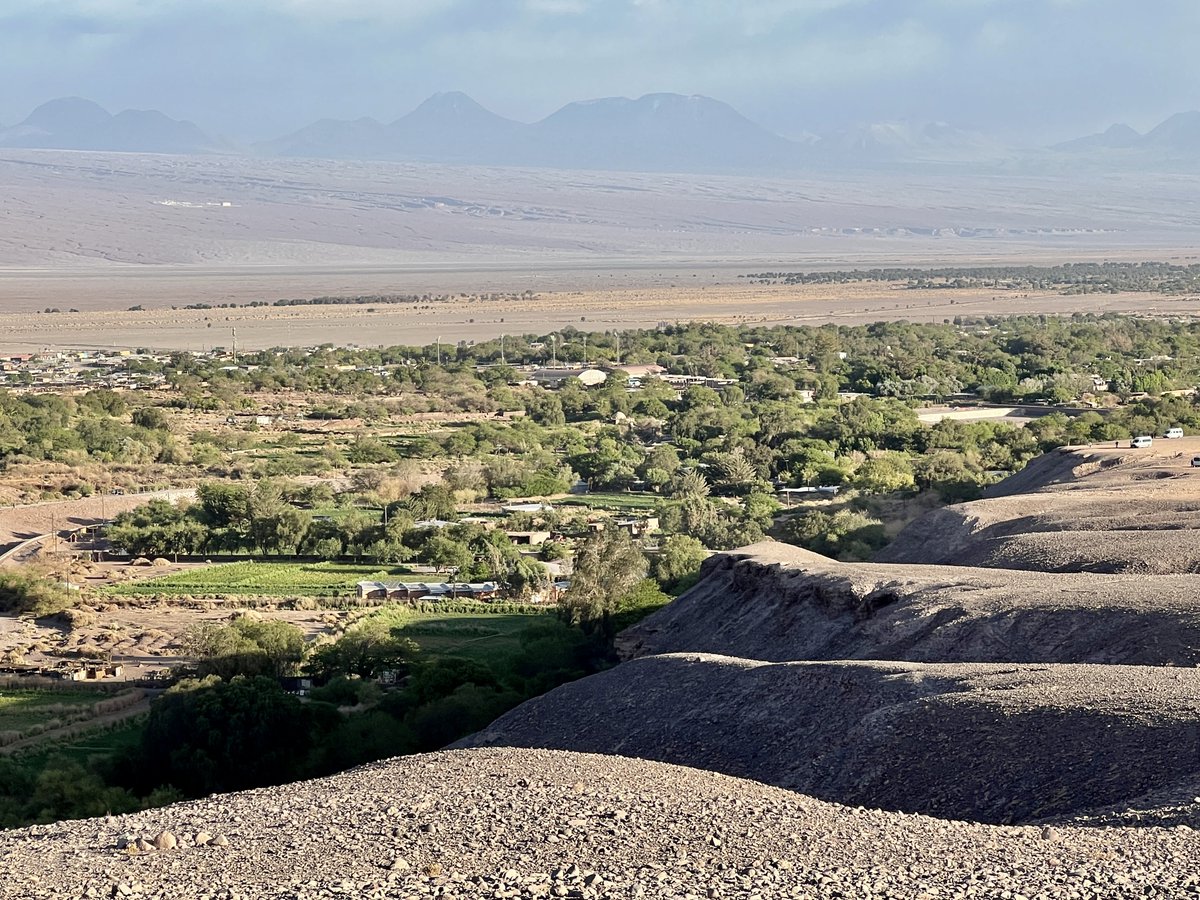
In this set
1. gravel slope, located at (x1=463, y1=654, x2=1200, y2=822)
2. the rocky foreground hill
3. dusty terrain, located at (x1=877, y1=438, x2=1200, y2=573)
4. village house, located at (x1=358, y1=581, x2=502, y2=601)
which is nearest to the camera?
the rocky foreground hill

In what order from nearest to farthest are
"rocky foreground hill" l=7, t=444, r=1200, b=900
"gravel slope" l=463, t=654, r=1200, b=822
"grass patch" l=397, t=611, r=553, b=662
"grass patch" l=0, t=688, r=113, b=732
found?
"rocky foreground hill" l=7, t=444, r=1200, b=900, "gravel slope" l=463, t=654, r=1200, b=822, "grass patch" l=0, t=688, r=113, b=732, "grass patch" l=397, t=611, r=553, b=662

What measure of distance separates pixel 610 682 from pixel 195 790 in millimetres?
4627

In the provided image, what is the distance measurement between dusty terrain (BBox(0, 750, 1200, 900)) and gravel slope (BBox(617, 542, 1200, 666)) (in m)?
5.86

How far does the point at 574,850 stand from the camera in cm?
1210

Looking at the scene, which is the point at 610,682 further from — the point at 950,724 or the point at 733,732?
the point at 950,724

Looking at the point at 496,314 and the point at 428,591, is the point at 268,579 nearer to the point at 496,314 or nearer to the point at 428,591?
the point at 428,591

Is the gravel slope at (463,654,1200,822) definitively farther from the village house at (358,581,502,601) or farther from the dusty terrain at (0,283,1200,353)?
the dusty terrain at (0,283,1200,353)

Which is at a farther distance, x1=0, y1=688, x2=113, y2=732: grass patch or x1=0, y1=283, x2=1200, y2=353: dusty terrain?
x1=0, y1=283, x2=1200, y2=353: dusty terrain

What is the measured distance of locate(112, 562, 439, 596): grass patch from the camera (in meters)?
33.4

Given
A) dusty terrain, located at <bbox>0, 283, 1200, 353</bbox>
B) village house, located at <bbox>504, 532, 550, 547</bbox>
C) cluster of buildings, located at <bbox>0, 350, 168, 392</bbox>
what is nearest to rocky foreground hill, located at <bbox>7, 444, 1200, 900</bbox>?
village house, located at <bbox>504, 532, 550, 547</bbox>

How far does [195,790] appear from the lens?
65.0 ft

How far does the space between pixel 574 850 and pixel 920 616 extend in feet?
31.3

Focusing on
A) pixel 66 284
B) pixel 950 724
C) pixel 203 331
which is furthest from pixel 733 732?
pixel 66 284

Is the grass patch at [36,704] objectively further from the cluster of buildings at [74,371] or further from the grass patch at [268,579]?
the cluster of buildings at [74,371]
